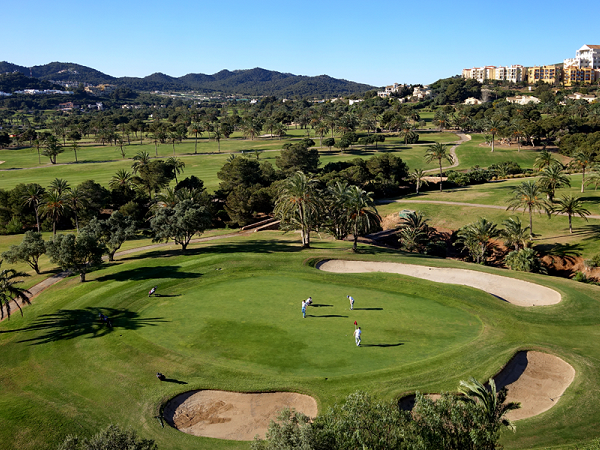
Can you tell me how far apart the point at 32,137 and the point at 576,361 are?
744ft

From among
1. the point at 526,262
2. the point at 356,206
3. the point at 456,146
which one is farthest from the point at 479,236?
the point at 456,146

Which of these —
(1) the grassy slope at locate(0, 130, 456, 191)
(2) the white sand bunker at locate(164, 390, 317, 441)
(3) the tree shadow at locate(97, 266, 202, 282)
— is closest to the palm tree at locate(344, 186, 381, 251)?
(3) the tree shadow at locate(97, 266, 202, 282)

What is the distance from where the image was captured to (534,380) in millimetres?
28234

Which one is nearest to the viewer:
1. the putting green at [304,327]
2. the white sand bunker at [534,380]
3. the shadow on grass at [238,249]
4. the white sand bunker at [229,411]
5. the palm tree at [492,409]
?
the palm tree at [492,409]

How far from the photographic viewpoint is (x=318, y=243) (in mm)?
65562

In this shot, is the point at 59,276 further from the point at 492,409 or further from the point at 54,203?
the point at 492,409

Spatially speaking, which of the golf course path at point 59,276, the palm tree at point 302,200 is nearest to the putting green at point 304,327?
the golf course path at point 59,276

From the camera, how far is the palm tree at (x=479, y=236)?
A: 63469 millimetres

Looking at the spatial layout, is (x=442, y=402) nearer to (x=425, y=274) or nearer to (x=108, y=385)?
(x=108, y=385)

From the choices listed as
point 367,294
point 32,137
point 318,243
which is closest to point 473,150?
point 318,243

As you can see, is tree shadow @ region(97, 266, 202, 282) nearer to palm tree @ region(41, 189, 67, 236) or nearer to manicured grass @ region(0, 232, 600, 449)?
manicured grass @ region(0, 232, 600, 449)

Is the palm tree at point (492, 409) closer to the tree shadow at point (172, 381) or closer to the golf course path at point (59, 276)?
the tree shadow at point (172, 381)

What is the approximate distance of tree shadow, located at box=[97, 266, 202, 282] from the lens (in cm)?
4884

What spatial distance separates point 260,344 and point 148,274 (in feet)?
76.1
